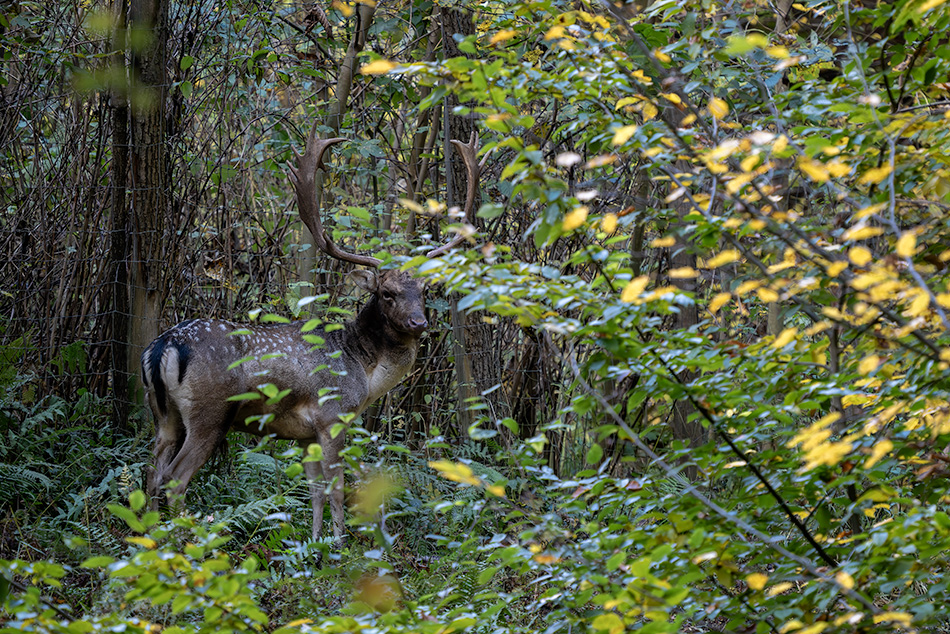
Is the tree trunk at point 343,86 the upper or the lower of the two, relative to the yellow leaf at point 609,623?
upper

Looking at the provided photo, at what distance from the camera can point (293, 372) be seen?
6.22 m

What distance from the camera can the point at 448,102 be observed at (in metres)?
7.93

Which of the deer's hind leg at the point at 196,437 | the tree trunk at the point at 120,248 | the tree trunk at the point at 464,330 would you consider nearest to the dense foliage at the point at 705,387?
the deer's hind leg at the point at 196,437

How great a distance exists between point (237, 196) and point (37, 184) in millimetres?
1798

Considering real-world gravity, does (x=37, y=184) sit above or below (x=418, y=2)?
below

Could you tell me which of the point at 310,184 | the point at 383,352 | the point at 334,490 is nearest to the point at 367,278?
the point at 383,352

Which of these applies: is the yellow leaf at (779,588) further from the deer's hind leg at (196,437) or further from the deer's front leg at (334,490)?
the deer's hind leg at (196,437)

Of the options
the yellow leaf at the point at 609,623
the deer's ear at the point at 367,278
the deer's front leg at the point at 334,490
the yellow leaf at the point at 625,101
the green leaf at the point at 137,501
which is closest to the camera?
the yellow leaf at the point at 609,623

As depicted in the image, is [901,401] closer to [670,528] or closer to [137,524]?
[670,528]

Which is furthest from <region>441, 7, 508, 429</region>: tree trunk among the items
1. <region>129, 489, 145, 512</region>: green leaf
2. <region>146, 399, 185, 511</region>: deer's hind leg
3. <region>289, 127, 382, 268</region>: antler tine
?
<region>129, 489, 145, 512</region>: green leaf

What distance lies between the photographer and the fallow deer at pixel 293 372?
581 cm

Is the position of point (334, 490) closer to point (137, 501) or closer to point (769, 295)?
point (137, 501)

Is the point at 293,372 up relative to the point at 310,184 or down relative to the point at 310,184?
down

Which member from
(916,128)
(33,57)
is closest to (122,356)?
(33,57)
